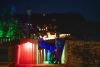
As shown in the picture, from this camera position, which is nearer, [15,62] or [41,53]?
[15,62]

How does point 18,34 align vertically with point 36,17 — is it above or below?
below

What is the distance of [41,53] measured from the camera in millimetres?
25547

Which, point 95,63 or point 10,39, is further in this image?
point 10,39

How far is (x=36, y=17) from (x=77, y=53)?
1149 cm

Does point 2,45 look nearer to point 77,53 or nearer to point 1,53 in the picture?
point 1,53

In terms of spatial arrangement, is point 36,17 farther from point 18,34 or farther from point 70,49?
point 70,49

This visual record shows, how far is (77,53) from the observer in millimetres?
22516

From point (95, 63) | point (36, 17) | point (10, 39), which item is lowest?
point (95, 63)

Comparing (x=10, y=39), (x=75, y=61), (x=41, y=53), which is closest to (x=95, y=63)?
(x=75, y=61)

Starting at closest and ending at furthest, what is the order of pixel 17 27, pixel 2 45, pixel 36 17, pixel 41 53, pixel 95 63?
1. pixel 95 63
2. pixel 2 45
3. pixel 41 53
4. pixel 17 27
5. pixel 36 17

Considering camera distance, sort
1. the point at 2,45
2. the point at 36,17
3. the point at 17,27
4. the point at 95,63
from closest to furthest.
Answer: the point at 95,63 → the point at 2,45 → the point at 17,27 → the point at 36,17

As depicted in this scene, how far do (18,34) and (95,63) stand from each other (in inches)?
294

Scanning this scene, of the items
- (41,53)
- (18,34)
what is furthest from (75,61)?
(18,34)

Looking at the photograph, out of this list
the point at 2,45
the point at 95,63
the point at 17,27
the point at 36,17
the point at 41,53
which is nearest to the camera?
the point at 95,63
